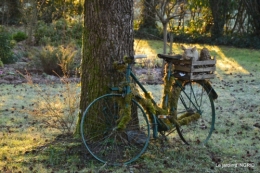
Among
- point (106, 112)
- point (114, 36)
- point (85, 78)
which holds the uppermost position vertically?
point (114, 36)

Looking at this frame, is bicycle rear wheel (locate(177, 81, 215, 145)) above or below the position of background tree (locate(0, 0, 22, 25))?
below

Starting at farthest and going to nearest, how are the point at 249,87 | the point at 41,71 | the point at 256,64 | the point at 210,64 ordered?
the point at 256,64 → the point at 41,71 → the point at 249,87 → the point at 210,64

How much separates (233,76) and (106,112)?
8.62m

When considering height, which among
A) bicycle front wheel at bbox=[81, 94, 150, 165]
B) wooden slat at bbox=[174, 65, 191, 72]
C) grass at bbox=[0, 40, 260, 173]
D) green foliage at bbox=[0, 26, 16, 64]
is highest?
wooden slat at bbox=[174, 65, 191, 72]

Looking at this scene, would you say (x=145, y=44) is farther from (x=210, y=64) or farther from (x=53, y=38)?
(x=210, y=64)

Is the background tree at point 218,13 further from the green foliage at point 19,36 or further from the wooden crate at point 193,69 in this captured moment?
the wooden crate at point 193,69

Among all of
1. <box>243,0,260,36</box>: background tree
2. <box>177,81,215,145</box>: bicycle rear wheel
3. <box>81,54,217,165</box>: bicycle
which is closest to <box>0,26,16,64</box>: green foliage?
<box>177,81,215,145</box>: bicycle rear wheel

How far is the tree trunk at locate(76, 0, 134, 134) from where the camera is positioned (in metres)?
5.46

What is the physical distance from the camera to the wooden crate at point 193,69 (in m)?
5.64

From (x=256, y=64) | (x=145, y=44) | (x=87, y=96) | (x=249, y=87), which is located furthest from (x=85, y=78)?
(x=145, y=44)

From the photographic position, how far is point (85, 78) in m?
5.64

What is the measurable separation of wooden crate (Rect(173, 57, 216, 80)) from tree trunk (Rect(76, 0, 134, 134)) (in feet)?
2.11

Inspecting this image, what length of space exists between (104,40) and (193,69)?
111 cm

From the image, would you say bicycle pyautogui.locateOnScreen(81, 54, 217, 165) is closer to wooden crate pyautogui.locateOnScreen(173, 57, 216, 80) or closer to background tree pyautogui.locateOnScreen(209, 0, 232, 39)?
wooden crate pyautogui.locateOnScreen(173, 57, 216, 80)
